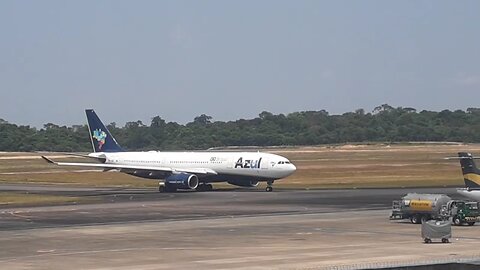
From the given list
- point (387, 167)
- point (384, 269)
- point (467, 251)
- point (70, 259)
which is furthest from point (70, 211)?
point (387, 167)

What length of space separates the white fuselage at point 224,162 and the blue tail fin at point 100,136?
4270 mm

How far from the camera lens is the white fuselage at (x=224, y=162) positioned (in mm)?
96125

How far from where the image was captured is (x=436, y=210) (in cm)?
6094

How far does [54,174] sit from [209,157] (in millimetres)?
52653

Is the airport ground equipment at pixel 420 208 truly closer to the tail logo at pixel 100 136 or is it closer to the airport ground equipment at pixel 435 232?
the airport ground equipment at pixel 435 232

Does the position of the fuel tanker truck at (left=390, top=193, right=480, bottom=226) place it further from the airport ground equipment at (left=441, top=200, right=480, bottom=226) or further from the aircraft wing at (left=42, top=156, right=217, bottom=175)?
the aircraft wing at (left=42, top=156, right=217, bottom=175)

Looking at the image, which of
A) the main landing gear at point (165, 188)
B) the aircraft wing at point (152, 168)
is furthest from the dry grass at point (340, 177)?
the main landing gear at point (165, 188)

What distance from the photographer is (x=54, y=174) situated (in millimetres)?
146625

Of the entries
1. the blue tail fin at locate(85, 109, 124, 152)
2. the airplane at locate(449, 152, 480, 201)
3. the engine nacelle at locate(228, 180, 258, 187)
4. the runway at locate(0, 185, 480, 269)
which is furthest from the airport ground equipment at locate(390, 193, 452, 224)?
the blue tail fin at locate(85, 109, 124, 152)

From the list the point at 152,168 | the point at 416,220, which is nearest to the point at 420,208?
the point at 416,220

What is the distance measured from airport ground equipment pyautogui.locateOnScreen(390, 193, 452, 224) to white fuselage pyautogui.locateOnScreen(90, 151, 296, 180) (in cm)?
3301

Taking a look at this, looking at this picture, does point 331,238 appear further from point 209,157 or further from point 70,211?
point 209,157

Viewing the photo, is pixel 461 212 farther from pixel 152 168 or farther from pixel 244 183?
pixel 152 168

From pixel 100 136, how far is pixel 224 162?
19.0 metres
